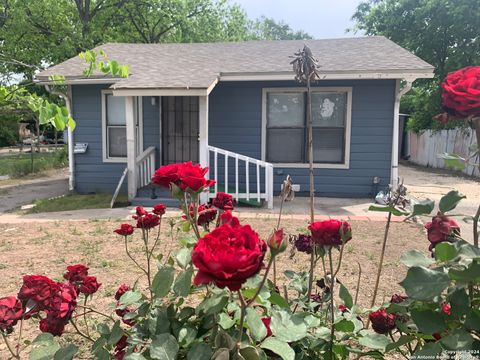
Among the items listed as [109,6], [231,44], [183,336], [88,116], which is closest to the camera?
[183,336]

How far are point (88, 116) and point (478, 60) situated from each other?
61.7 ft

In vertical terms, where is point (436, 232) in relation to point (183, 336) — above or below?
above

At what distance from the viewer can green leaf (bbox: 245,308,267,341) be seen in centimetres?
115

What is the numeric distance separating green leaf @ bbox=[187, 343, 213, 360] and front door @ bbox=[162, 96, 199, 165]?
821 centimetres

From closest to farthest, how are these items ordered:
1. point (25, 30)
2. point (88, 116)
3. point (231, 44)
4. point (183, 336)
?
1. point (183, 336)
2. point (88, 116)
3. point (231, 44)
4. point (25, 30)

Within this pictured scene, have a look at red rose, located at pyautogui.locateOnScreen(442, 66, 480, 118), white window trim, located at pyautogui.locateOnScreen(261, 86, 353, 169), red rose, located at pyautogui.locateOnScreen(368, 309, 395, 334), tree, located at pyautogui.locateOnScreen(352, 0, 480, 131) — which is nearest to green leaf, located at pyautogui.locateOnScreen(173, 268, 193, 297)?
red rose, located at pyautogui.locateOnScreen(368, 309, 395, 334)

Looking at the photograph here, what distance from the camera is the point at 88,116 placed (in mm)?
9117

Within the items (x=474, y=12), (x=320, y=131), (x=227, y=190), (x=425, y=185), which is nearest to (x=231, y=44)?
(x=320, y=131)

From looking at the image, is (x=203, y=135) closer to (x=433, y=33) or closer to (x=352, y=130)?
(x=352, y=130)

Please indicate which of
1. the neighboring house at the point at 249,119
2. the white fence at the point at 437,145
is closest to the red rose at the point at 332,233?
the neighboring house at the point at 249,119

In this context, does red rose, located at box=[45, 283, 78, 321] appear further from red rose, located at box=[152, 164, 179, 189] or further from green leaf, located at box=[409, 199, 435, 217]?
A: green leaf, located at box=[409, 199, 435, 217]

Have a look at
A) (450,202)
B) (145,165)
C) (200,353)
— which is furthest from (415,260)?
(145,165)

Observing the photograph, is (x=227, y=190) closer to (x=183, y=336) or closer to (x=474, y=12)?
(x=183, y=336)

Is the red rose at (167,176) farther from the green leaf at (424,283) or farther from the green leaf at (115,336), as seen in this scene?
the green leaf at (424,283)
